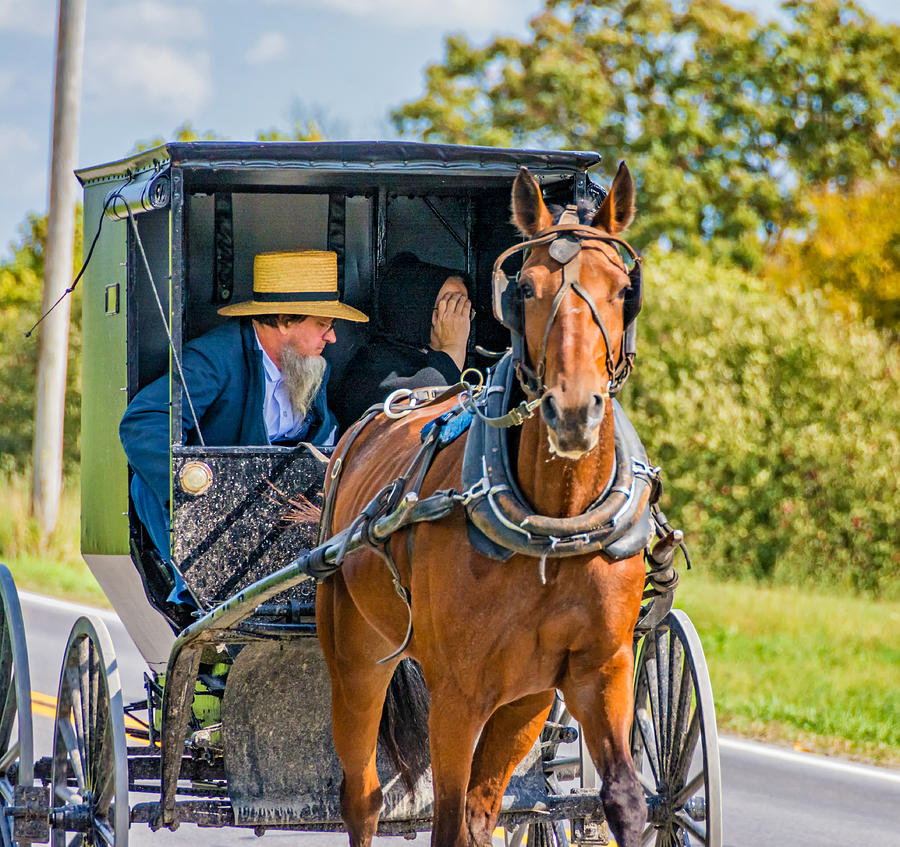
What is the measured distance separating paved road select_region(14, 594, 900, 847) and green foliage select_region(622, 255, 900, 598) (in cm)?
722

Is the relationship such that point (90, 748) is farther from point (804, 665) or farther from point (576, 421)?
point (804, 665)

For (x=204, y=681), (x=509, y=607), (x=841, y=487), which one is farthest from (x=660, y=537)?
(x=841, y=487)

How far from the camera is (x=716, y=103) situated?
29312 millimetres

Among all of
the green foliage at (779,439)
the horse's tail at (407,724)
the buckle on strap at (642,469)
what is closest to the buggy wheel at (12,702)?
the horse's tail at (407,724)

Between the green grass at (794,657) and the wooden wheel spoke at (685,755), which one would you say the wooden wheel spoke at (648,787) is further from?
the green grass at (794,657)

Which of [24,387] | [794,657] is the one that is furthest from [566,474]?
[24,387]

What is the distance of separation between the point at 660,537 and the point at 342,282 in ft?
10.6

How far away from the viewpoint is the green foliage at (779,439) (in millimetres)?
14867

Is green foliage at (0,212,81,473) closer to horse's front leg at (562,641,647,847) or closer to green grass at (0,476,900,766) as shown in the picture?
green grass at (0,476,900,766)

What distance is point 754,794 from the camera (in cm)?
704

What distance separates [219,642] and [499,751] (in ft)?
3.88

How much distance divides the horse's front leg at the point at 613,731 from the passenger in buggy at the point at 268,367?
244cm

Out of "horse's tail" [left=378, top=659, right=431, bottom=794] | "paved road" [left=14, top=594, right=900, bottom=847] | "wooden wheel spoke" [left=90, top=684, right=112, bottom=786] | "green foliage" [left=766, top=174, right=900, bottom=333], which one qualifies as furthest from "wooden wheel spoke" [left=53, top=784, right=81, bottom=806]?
"green foliage" [left=766, top=174, right=900, bottom=333]

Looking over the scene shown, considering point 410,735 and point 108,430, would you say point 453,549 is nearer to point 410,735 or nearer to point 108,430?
point 410,735
